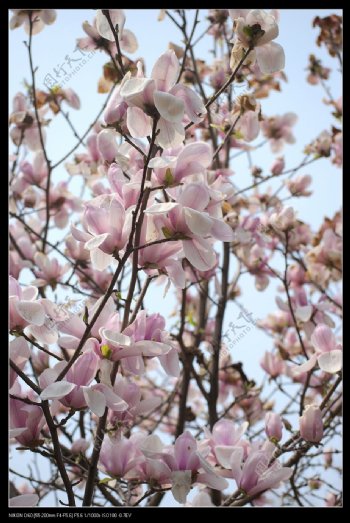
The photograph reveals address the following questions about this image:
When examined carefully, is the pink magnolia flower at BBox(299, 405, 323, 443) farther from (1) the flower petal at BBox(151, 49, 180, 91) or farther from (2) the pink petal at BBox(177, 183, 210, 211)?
(1) the flower petal at BBox(151, 49, 180, 91)

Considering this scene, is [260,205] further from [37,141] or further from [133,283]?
[133,283]

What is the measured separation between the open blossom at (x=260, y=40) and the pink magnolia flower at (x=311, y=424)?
2.00 feet

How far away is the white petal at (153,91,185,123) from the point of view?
2.44 feet

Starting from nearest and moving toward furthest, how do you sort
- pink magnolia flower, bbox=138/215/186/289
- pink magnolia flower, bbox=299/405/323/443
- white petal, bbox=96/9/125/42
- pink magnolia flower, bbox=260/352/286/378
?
1. pink magnolia flower, bbox=138/215/186/289
2. pink magnolia flower, bbox=299/405/323/443
3. white petal, bbox=96/9/125/42
4. pink magnolia flower, bbox=260/352/286/378

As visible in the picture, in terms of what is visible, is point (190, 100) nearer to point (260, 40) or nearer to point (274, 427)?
point (260, 40)

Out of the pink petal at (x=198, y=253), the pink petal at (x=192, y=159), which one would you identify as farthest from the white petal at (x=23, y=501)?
the pink petal at (x=192, y=159)

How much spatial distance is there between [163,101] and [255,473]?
61 cm

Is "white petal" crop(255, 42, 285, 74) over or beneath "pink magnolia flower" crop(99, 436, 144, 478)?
over

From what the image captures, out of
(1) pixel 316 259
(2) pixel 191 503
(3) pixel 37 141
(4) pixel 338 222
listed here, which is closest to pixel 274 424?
(2) pixel 191 503

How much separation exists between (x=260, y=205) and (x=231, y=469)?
132cm

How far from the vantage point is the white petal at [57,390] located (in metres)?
0.75

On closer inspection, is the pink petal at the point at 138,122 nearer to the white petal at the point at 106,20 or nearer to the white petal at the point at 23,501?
the white petal at the point at 106,20

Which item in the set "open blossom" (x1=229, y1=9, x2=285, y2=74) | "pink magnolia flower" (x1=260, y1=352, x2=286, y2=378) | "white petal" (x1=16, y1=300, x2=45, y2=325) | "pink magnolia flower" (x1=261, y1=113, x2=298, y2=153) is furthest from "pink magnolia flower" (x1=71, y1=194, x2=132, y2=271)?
"pink magnolia flower" (x1=261, y1=113, x2=298, y2=153)

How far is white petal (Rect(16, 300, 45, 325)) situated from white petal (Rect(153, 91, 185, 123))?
0.35 metres
